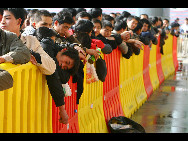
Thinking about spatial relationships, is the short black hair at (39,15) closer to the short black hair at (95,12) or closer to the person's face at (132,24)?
the short black hair at (95,12)

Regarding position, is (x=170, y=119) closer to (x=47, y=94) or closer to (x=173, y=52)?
(x=47, y=94)

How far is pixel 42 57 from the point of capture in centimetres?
388

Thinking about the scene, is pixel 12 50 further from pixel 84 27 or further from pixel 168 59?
pixel 168 59

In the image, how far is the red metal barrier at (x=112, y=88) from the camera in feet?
22.2

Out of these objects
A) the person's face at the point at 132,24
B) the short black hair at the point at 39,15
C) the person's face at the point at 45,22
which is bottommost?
the person's face at the point at 45,22

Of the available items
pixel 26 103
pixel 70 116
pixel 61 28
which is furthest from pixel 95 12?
pixel 26 103

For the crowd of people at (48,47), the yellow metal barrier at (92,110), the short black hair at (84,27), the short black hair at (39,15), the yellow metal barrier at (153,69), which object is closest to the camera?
the crowd of people at (48,47)

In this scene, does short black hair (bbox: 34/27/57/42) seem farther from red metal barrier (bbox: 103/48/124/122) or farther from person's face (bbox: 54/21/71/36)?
red metal barrier (bbox: 103/48/124/122)

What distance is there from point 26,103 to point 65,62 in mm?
692

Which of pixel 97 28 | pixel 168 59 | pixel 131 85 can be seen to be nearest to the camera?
pixel 97 28

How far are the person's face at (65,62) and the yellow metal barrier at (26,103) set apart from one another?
0.23 meters

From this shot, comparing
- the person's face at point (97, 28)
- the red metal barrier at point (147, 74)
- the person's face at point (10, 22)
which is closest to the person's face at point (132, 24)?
the red metal barrier at point (147, 74)

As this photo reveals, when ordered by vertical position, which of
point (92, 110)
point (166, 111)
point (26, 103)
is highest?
point (26, 103)
